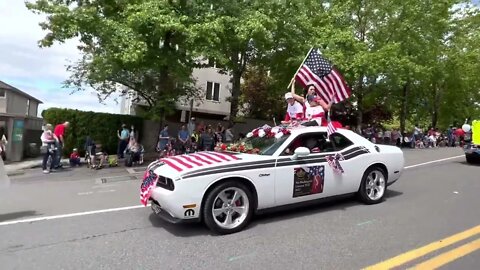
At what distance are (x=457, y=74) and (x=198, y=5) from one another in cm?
2492

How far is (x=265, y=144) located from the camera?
696 cm

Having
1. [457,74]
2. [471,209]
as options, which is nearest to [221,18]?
[471,209]

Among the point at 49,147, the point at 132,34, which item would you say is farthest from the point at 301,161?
the point at 49,147

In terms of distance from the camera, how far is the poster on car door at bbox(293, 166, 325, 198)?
6.60m

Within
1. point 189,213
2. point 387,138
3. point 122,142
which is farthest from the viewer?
point 387,138

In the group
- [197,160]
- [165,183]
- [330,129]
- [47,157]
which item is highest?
[330,129]

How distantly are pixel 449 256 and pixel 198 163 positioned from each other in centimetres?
337

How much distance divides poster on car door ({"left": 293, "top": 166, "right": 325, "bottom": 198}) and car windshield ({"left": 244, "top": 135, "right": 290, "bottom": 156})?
0.48 meters

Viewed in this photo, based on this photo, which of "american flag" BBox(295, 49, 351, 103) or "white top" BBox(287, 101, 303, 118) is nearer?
"white top" BBox(287, 101, 303, 118)

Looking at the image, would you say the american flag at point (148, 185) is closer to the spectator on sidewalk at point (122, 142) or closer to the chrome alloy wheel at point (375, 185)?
the chrome alloy wheel at point (375, 185)

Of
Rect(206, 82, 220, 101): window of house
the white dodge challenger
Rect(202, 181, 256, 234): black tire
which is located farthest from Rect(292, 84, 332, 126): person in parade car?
Rect(206, 82, 220, 101): window of house

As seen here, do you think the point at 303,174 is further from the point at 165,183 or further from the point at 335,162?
the point at 165,183

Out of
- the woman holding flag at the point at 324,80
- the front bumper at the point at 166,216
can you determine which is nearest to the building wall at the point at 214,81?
the woman holding flag at the point at 324,80

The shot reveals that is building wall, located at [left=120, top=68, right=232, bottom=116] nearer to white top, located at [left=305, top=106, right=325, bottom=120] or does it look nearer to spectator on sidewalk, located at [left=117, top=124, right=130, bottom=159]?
spectator on sidewalk, located at [left=117, top=124, right=130, bottom=159]
